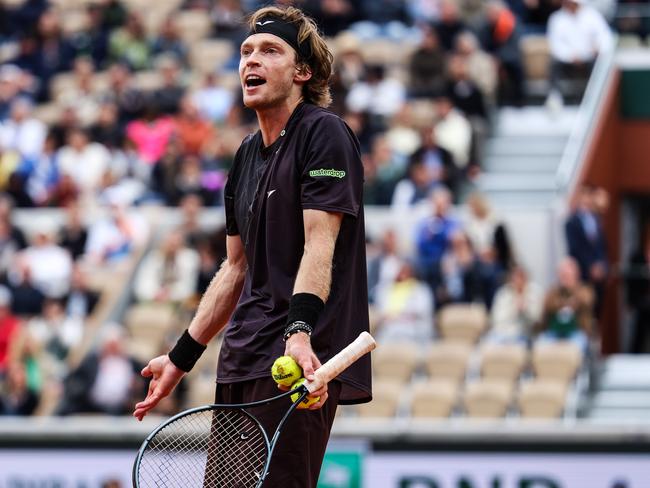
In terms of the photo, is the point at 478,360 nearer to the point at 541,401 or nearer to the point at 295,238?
the point at 541,401

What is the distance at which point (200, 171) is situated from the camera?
1809 centimetres

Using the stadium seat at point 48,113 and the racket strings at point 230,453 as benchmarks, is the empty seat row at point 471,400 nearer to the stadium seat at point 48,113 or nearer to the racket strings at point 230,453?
the stadium seat at point 48,113

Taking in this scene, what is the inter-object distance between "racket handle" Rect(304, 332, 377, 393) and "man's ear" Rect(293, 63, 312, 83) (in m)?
0.99

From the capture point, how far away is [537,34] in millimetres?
19656

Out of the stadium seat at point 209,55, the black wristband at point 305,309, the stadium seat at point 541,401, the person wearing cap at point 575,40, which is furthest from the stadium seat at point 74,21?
the black wristband at point 305,309

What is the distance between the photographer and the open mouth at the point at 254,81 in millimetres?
5984

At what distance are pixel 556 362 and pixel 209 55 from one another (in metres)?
8.52

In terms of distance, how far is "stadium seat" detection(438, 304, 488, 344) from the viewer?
15.0 m

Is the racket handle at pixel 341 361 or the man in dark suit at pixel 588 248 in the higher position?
the man in dark suit at pixel 588 248

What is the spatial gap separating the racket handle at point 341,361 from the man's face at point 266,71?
0.94 metres

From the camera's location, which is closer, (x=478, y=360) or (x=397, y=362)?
(x=478, y=360)

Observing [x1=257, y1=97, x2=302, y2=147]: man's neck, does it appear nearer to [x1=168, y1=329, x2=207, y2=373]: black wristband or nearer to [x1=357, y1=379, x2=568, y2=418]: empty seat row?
[x1=168, y1=329, x2=207, y2=373]: black wristband

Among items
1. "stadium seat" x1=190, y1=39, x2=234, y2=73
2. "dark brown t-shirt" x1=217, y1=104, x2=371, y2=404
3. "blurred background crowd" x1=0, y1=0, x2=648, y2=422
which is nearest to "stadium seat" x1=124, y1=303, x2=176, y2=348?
"blurred background crowd" x1=0, y1=0, x2=648, y2=422

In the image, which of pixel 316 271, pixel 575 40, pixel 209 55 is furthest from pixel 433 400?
pixel 316 271
